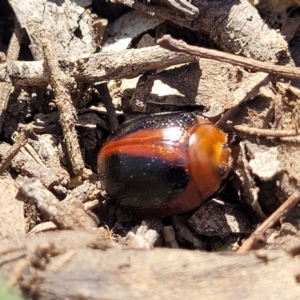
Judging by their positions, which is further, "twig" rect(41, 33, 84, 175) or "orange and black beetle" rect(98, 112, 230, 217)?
"twig" rect(41, 33, 84, 175)

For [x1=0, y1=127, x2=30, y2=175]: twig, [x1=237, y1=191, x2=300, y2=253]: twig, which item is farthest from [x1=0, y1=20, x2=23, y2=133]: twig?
[x1=237, y1=191, x2=300, y2=253]: twig

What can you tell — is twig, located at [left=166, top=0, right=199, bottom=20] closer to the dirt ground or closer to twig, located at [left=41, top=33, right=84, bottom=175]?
the dirt ground

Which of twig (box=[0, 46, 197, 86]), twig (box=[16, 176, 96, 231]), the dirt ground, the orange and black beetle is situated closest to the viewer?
the dirt ground

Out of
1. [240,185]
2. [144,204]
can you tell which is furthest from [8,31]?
[240,185]

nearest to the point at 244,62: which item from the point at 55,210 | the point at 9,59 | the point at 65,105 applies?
the point at 65,105

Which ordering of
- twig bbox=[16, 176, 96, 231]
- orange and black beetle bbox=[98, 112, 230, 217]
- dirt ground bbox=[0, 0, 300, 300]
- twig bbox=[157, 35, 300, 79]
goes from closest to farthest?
dirt ground bbox=[0, 0, 300, 300], twig bbox=[16, 176, 96, 231], orange and black beetle bbox=[98, 112, 230, 217], twig bbox=[157, 35, 300, 79]

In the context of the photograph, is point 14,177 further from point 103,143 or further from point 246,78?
point 246,78
